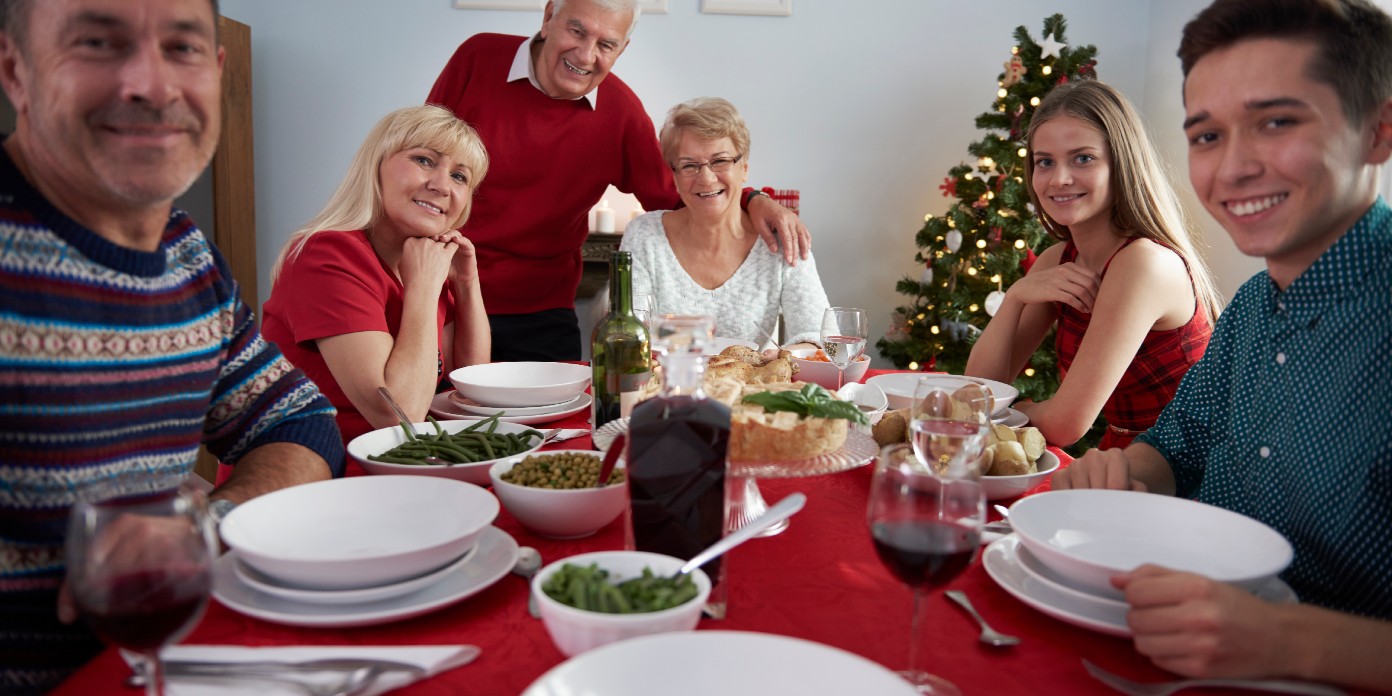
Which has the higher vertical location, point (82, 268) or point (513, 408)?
point (82, 268)

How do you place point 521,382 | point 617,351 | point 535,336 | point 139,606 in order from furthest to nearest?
1. point 535,336
2. point 521,382
3. point 617,351
4. point 139,606

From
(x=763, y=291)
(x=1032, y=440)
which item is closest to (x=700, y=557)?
(x=1032, y=440)

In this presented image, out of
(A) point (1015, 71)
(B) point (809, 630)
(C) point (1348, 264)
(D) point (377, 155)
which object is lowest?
(B) point (809, 630)

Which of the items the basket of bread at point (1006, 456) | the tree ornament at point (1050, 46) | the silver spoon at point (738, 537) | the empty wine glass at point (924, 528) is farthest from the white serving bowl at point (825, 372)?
the tree ornament at point (1050, 46)

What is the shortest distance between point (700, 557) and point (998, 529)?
1.57 feet

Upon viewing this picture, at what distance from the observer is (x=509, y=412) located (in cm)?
A: 178

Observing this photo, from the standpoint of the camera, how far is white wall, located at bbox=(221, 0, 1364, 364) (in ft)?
16.1

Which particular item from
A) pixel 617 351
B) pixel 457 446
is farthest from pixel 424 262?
pixel 457 446

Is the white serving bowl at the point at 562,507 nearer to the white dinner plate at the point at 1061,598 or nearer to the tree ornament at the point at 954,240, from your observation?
the white dinner plate at the point at 1061,598

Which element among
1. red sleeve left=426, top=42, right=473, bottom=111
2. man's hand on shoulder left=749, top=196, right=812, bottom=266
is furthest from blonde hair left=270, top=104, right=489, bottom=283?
man's hand on shoulder left=749, top=196, right=812, bottom=266

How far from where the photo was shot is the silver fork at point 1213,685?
0.81 m

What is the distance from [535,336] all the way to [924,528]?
2.64 m

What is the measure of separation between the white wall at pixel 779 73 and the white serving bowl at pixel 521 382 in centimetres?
312

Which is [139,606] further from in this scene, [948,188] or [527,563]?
[948,188]
